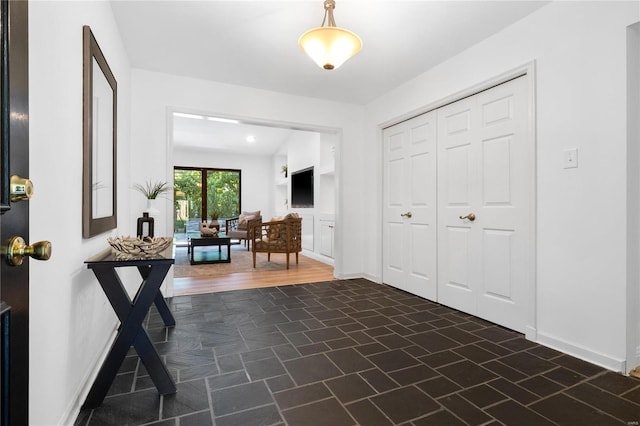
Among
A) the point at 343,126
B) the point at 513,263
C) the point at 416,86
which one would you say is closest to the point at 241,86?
the point at 343,126

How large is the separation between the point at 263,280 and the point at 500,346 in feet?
9.38

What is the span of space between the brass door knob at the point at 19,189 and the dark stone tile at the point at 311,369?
4.97ft

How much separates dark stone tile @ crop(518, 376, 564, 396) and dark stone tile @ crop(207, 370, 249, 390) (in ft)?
4.93

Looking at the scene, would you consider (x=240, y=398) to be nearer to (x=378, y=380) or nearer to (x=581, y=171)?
(x=378, y=380)

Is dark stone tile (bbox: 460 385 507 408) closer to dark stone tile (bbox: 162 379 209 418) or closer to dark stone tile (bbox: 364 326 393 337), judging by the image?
dark stone tile (bbox: 364 326 393 337)

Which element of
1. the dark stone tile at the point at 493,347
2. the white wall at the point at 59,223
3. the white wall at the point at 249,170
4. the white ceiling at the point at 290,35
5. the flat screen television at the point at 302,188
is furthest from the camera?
Result: the white wall at the point at 249,170

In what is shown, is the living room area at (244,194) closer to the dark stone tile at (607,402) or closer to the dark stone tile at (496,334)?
the dark stone tile at (496,334)

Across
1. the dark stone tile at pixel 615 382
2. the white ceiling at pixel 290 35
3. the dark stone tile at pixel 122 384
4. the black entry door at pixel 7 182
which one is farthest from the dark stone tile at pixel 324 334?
the white ceiling at pixel 290 35

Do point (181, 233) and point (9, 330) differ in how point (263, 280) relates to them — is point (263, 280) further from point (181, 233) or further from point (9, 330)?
point (181, 233)

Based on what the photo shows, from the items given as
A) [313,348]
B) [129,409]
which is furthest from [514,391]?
[129,409]

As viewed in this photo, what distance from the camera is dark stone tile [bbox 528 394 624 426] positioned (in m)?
1.45

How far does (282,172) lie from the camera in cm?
864

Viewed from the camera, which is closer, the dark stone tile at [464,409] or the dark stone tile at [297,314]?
the dark stone tile at [464,409]

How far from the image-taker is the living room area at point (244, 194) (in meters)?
4.56
